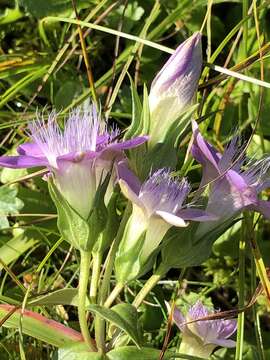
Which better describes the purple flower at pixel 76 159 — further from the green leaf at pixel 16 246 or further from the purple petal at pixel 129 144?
the green leaf at pixel 16 246

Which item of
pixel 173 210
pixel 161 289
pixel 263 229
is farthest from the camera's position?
pixel 263 229

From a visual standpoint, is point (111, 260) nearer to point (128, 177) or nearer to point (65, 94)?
point (128, 177)

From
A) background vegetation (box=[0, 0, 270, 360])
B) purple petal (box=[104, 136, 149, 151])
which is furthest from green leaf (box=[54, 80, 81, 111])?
purple petal (box=[104, 136, 149, 151])

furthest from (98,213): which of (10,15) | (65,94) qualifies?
(10,15)

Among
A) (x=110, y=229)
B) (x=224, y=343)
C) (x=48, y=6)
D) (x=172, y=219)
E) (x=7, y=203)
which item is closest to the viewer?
(x=172, y=219)

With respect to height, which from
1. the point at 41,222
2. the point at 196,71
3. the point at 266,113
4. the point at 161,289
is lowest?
the point at 161,289

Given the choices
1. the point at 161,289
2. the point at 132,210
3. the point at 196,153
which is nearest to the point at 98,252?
the point at 132,210

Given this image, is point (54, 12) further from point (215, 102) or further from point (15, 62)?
point (215, 102)

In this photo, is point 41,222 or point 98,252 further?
point 41,222
